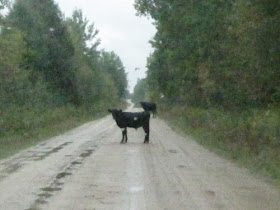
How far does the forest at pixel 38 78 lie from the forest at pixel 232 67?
8982mm

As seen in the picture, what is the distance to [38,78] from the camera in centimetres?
6338

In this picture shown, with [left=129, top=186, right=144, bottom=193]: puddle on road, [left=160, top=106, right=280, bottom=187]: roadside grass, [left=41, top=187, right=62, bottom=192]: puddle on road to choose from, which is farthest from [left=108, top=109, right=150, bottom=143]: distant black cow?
[left=41, top=187, right=62, bottom=192]: puddle on road

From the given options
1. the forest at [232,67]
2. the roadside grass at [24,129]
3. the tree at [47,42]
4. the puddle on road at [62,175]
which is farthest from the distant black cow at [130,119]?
the tree at [47,42]

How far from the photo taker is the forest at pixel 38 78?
1569 inches

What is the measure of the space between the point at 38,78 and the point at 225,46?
33.4 m

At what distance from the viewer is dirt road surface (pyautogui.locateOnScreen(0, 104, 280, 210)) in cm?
1243

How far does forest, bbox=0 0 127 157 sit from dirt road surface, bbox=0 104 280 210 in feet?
27.0

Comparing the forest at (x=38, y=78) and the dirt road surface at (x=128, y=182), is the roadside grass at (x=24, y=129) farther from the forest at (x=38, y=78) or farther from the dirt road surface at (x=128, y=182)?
the dirt road surface at (x=128, y=182)

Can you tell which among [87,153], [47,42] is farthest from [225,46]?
[47,42]

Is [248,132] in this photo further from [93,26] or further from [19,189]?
[93,26]

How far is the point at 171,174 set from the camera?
56.7 ft

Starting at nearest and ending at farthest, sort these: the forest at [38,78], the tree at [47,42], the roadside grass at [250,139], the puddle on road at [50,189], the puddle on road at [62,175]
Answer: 1. the puddle on road at [50,189]
2. the puddle on road at [62,175]
3. the roadside grass at [250,139]
4. the forest at [38,78]
5. the tree at [47,42]

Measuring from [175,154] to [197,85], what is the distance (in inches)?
935

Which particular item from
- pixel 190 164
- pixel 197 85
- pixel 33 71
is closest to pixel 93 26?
pixel 33 71
